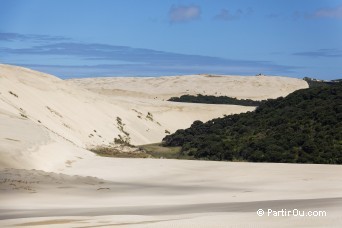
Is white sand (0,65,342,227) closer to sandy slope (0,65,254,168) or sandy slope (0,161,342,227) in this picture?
sandy slope (0,161,342,227)

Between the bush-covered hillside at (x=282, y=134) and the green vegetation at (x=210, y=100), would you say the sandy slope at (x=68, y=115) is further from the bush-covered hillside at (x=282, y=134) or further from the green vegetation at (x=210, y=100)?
the green vegetation at (x=210, y=100)

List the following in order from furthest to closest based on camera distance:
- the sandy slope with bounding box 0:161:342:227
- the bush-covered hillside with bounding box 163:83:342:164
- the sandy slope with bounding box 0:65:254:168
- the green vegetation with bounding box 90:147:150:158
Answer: the green vegetation with bounding box 90:147:150:158
the sandy slope with bounding box 0:65:254:168
the bush-covered hillside with bounding box 163:83:342:164
the sandy slope with bounding box 0:161:342:227

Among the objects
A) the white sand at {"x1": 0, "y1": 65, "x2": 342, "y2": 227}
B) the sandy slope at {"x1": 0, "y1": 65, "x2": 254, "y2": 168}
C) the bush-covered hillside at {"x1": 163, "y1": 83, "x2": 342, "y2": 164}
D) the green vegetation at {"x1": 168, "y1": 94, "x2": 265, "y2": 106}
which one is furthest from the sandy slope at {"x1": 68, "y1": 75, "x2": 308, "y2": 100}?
the white sand at {"x1": 0, "y1": 65, "x2": 342, "y2": 227}

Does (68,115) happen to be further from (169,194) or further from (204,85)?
(204,85)

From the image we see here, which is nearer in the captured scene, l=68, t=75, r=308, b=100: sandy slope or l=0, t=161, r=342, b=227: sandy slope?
l=0, t=161, r=342, b=227: sandy slope

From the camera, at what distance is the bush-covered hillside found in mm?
24125

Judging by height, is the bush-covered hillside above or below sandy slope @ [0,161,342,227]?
above

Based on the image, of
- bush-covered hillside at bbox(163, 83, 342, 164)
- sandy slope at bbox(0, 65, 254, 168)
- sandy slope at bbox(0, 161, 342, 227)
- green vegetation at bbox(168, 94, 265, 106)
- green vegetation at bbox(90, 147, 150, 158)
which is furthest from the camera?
green vegetation at bbox(168, 94, 265, 106)

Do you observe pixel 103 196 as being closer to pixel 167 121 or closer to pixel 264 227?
pixel 264 227

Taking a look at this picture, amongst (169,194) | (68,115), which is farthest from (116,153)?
(169,194)

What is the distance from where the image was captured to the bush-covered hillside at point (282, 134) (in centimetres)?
2412

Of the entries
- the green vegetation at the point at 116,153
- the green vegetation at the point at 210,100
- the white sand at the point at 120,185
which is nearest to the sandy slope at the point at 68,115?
the white sand at the point at 120,185

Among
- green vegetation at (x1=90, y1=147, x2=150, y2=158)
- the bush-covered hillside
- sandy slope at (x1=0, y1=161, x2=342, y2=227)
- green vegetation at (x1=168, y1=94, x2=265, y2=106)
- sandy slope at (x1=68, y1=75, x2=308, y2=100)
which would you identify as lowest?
sandy slope at (x1=0, y1=161, x2=342, y2=227)

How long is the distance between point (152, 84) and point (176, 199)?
7433 centimetres
